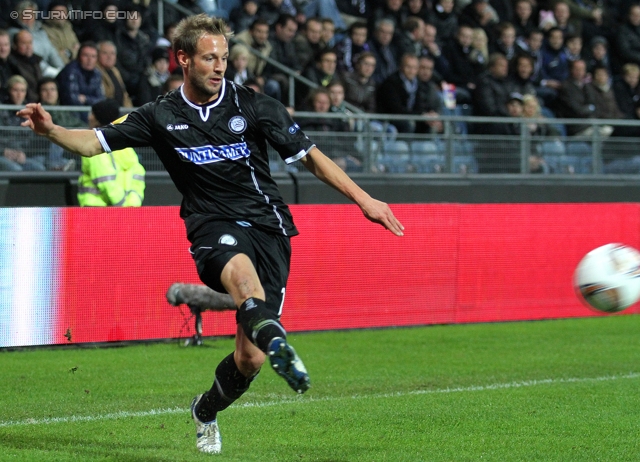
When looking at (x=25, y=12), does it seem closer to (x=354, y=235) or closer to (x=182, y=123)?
(x=354, y=235)

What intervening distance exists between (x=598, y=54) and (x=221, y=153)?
15.2 metres

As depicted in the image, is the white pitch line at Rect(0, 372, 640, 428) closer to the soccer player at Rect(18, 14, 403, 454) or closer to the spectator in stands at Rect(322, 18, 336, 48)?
the soccer player at Rect(18, 14, 403, 454)

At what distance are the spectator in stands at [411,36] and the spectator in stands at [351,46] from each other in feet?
2.96

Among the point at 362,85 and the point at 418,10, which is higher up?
the point at 418,10

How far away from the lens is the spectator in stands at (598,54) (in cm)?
1962

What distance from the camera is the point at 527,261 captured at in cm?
1371

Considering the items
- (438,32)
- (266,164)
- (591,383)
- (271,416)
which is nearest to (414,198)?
(438,32)

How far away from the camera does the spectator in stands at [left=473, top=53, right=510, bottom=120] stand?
667 inches

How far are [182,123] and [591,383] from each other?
15.4ft

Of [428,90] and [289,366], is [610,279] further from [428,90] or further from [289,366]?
[428,90]

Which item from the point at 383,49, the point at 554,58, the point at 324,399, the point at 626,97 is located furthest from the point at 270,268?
the point at 554,58

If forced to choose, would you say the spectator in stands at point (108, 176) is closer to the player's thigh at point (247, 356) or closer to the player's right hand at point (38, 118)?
the player's right hand at point (38, 118)

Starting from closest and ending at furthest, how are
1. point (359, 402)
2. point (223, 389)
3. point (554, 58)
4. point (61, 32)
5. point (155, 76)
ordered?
point (223, 389)
point (359, 402)
point (155, 76)
point (61, 32)
point (554, 58)

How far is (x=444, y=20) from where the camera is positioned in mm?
18953
